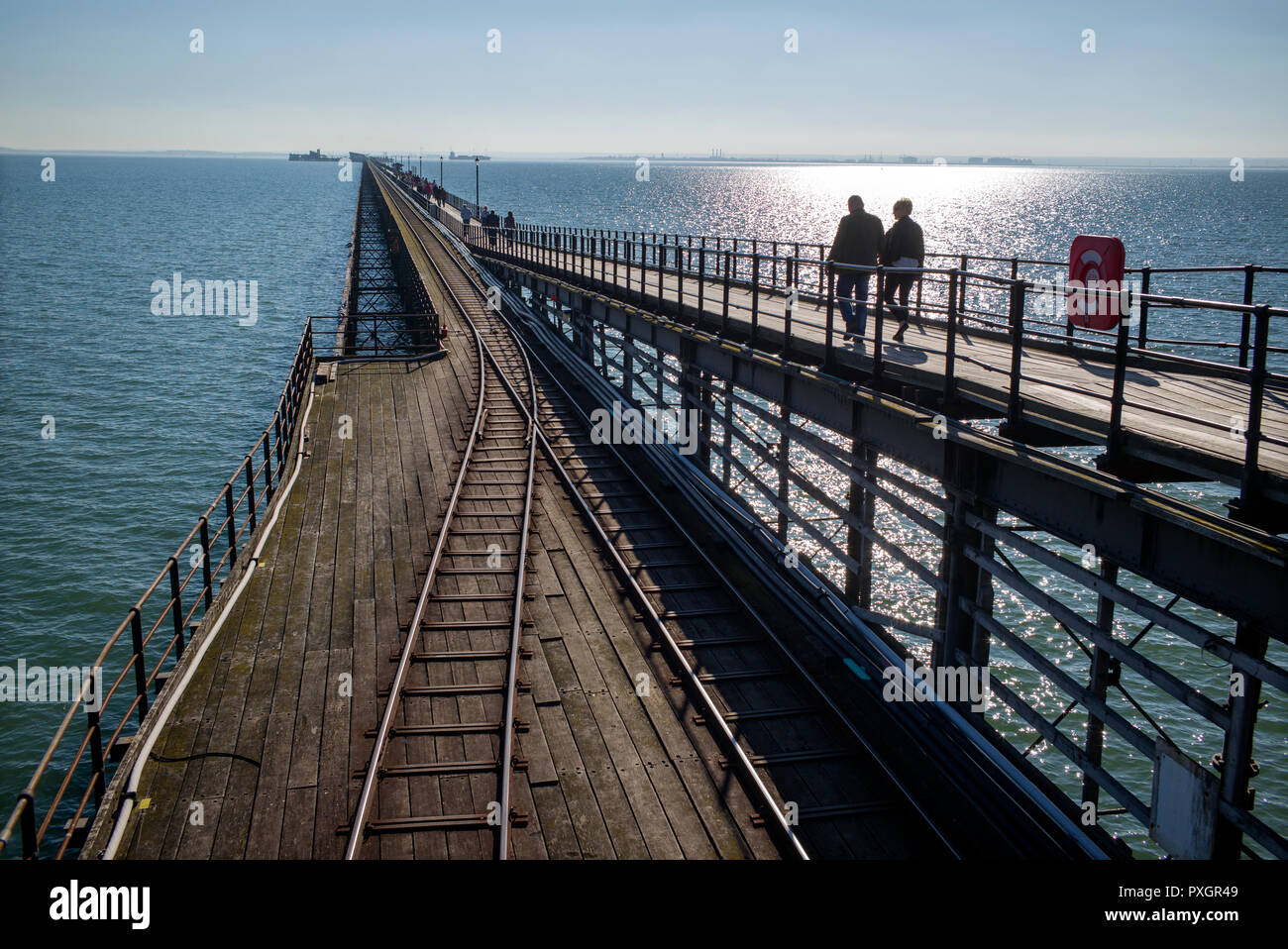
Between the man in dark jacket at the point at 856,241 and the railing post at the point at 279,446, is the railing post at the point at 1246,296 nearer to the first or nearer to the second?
the man in dark jacket at the point at 856,241

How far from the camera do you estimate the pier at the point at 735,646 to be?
7312mm

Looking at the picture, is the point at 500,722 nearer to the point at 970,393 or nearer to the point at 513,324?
the point at 970,393

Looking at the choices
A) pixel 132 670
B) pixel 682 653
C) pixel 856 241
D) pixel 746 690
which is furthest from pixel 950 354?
pixel 132 670

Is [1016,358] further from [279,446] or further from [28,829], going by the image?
[279,446]

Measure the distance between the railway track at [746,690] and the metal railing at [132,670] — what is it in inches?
188

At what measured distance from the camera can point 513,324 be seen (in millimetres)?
33188

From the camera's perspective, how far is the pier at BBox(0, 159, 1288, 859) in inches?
288

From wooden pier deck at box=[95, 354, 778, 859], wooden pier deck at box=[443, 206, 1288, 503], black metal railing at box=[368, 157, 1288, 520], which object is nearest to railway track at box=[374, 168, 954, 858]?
wooden pier deck at box=[95, 354, 778, 859]

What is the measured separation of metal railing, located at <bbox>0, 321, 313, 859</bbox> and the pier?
0.34ft

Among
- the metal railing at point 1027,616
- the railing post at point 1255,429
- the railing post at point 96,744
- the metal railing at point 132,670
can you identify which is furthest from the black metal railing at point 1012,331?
the railing post at point 96,744

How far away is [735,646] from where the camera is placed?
37.3 ft

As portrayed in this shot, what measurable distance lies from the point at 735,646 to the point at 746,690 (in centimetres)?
102

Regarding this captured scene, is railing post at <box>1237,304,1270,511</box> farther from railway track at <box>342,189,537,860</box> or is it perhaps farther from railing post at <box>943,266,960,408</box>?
railway track at <box>342,189,537,860</box>
